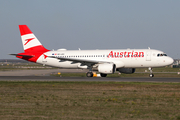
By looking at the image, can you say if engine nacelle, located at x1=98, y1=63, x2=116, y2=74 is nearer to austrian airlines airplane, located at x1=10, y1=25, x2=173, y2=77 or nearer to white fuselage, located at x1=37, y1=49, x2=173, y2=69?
austrian airlines airplane, located at x1=10, y1=25, x2=173, y2=77

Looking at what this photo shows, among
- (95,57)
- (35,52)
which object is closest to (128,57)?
(95,57)

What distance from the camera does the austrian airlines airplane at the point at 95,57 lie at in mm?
41062

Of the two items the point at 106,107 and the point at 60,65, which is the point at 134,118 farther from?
the point at 60,65

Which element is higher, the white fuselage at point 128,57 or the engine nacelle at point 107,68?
the white fuselage at point 128,57

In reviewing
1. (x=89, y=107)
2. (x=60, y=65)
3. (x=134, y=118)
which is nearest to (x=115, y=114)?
(x=134, y=118)

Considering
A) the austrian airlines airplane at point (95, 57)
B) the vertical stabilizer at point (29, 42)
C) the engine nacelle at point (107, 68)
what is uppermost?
the vertical stabilizer at point (29, 42)

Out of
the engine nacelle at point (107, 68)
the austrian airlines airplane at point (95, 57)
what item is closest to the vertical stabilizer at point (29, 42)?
the austrian airlines airplane at point (95, 57)

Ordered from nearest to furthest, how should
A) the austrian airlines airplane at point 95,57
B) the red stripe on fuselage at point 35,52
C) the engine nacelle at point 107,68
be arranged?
the engine nacelle at point 107,68
the austrian airlines airplane at point 95,57
the red stripe on fuselage at point 35,52

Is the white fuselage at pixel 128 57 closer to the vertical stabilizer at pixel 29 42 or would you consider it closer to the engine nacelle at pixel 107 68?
the engine nacelle at pixel 107 68

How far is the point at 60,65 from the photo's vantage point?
4631 centimetres

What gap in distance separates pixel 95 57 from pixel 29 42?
42.2ft

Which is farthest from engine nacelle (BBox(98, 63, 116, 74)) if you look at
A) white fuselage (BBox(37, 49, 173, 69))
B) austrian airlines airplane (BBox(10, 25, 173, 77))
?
white fuselage (BBox(37, 49, 173, 69))

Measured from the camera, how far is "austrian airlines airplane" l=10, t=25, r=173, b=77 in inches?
1617

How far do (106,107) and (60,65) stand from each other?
32.7 m
